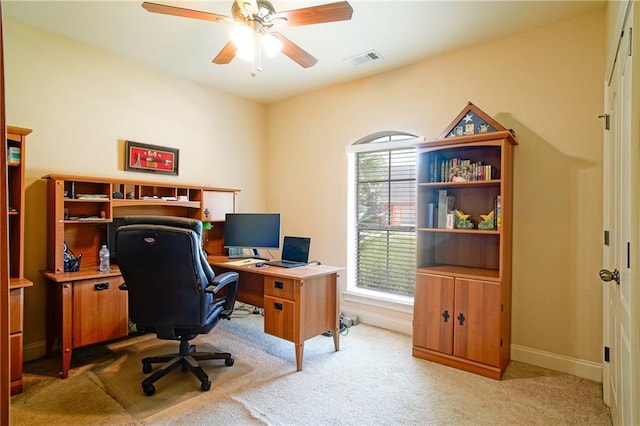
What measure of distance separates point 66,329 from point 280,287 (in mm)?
1607

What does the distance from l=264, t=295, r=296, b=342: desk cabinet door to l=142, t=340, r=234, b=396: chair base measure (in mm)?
414

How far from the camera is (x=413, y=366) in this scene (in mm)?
2799

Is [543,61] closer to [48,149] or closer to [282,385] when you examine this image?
[282,385]

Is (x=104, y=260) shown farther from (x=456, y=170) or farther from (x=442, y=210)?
(x=456, y=170)

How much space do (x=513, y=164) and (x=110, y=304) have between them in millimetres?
3576

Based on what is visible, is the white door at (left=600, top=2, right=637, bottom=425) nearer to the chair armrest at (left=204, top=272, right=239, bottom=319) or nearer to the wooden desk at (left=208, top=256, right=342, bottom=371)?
the wooden desk at (left=208, top=256, right=342, bottom=371)

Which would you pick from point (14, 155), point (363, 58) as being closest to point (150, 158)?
point (14, 155)

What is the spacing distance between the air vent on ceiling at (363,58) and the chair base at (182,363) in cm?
295

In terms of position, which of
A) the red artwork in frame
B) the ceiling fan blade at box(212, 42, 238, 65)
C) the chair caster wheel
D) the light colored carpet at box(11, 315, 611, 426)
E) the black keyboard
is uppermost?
the ceiling fan blade at box(212, 42, 238, 65)

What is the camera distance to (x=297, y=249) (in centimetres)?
331

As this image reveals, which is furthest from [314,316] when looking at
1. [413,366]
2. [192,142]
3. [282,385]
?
[192,142]

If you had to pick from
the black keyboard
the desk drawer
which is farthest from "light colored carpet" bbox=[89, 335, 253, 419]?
the black keyboard

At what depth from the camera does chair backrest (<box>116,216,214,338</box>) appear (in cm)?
222

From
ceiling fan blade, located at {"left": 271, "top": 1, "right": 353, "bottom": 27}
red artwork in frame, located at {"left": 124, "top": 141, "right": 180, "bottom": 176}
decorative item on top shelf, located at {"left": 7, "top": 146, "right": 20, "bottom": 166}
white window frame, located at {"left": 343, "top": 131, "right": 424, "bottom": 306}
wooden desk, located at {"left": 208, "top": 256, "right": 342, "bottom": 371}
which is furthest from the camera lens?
white window frame, located at {"left": 343, "top": 131, "right": 424, "bottom": 306}
